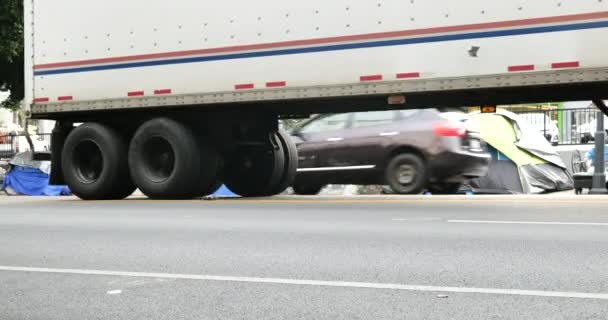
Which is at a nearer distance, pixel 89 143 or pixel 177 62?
pixel 177 62

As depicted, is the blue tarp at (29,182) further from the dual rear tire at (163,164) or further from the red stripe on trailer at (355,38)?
the red stripe on trailer at (355,38)

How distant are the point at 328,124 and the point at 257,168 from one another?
1781 millimetres

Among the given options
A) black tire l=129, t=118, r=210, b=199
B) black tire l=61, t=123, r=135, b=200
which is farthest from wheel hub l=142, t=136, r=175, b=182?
black tire l=61, t=123, r=135, b=200

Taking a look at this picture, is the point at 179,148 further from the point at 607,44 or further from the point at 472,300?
the point at 472,300

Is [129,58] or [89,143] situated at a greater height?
[129,58]

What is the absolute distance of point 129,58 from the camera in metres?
15.0

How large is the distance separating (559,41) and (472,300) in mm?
6459

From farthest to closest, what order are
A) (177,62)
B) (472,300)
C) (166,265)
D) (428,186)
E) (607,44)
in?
(428,186) < (177,62) < (607,44) < (166,265) < (472,300)

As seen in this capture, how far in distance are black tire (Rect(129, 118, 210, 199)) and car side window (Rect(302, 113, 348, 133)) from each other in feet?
9.87

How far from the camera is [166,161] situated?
1534 centimetres

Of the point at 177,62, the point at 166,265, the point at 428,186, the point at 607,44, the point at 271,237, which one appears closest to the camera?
the point at 166,265

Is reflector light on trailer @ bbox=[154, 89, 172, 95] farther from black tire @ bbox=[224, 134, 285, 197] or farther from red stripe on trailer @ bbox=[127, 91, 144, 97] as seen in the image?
black tire @ bbox=[224, 134, 285, 197]

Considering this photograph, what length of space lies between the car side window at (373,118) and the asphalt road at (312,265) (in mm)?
4654

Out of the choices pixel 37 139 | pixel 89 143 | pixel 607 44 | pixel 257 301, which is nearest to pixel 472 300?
pixel 257 301
